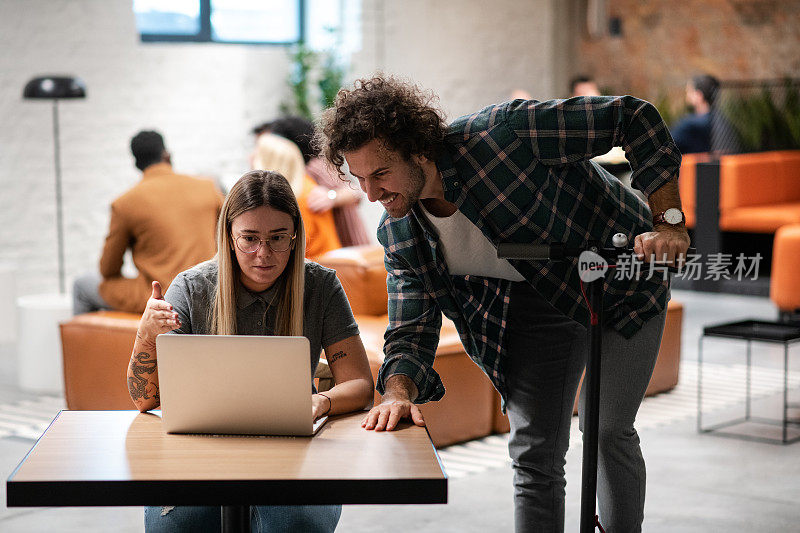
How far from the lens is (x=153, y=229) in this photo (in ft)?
15.2

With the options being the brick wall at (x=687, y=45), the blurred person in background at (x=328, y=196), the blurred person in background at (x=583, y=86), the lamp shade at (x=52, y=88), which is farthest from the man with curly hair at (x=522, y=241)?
the brick wall at (x=687, y=45)

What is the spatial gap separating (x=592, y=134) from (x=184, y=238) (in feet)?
9.41

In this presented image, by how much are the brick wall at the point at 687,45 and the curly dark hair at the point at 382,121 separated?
878cm

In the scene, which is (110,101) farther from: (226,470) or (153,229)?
(226,470)

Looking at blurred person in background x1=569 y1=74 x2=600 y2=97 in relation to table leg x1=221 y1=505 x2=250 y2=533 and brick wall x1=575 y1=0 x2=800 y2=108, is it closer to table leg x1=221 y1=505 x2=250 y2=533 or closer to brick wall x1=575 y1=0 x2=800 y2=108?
brick wall x1=575 y1=0 x2=800 y2=108

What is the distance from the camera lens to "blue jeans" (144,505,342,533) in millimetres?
2176

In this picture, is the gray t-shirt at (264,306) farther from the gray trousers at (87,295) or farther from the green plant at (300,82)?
the green plant at (300,82)

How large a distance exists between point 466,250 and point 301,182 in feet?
9.98

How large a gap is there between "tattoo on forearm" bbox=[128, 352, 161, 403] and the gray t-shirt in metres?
0.18

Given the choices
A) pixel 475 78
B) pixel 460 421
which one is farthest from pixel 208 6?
pixel 460 421

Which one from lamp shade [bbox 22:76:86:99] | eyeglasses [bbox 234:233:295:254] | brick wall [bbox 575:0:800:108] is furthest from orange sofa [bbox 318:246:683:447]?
brick wall [bbox 575:0:800:108]

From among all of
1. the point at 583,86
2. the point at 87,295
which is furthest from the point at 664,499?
the point at 583,86

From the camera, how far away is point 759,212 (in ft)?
25.7

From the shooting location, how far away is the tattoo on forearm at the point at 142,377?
2121mm
